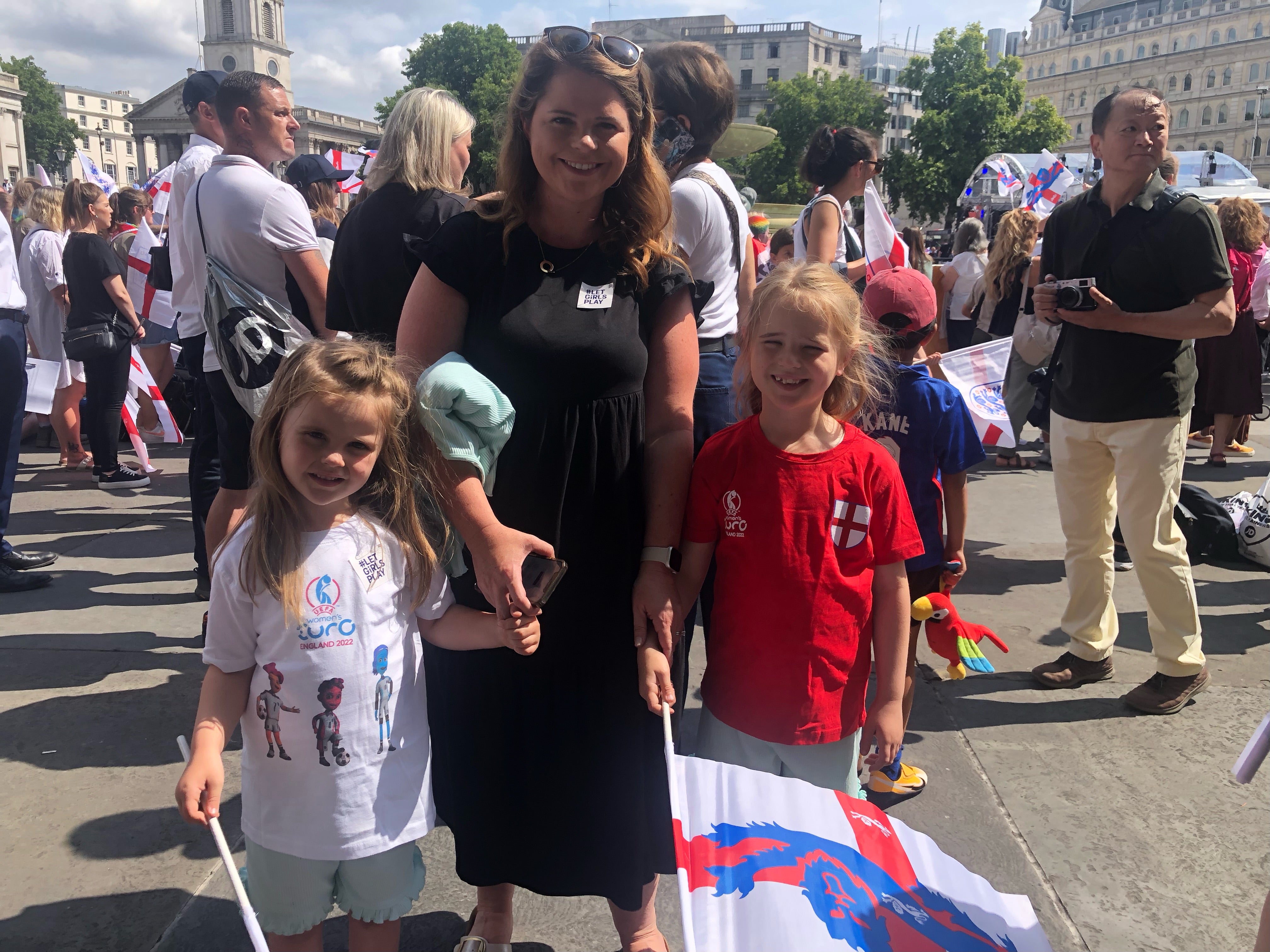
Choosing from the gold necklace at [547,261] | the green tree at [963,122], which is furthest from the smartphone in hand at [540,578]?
the green tree at [963,122]

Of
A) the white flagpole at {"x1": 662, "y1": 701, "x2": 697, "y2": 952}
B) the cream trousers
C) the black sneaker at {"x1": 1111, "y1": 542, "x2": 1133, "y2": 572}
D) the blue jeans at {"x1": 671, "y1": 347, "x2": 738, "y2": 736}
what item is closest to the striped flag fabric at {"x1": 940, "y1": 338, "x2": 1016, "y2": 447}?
the cream trousers

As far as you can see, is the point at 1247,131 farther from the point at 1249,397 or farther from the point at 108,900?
the point at 108,900

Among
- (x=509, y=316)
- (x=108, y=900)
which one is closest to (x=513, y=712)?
(x=509, y=316)

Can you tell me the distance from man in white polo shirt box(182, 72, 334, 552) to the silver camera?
2.70 metres

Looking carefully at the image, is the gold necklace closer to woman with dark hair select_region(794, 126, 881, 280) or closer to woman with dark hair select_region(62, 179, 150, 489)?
woman with dark hair select_region(794, 126, 881, 280)

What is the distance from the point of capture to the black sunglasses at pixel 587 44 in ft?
5.83

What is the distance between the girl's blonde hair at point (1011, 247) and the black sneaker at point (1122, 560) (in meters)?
2.07

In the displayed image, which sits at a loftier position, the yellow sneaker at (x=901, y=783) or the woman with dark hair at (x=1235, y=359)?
the woman with dark hair at (x=1235, y=359)

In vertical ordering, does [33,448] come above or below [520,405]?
below

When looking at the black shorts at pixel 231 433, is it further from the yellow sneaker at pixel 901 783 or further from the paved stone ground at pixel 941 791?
the yellow sneaker at pixel 901 783

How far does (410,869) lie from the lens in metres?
1.85

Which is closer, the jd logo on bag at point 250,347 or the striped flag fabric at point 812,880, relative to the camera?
the striped flag fabric at point 812,880

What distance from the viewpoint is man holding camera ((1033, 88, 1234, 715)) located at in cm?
329

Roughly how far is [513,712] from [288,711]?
1.59ft
